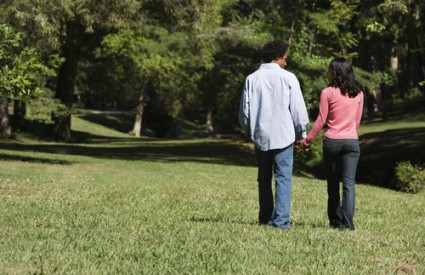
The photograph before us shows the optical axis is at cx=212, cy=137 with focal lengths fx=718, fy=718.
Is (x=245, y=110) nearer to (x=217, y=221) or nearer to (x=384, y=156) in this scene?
(x=217, y=221)

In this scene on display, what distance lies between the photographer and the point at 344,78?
863cm

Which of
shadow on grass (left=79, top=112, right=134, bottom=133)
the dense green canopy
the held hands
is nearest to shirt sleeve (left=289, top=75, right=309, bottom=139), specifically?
the held hands

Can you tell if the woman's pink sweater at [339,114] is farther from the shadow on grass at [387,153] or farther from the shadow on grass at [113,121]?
the shadow on grass at [113,121]

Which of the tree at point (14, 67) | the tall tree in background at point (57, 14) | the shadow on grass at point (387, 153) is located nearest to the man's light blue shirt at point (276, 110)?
the tree at point (14, 67)

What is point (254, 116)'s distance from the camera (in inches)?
329

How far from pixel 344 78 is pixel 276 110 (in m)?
1.01

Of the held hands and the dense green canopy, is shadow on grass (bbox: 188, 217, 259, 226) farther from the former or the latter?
the dense green canopy

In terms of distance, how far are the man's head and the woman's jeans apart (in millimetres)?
1127

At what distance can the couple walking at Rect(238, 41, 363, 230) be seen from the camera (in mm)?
8273

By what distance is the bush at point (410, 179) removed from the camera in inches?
794

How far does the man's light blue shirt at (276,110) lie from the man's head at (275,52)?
0.20 meters

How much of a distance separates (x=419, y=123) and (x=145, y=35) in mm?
17746

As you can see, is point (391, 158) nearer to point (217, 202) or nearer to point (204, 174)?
point (204, 174)

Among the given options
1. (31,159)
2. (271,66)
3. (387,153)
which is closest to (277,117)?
(271,66)
